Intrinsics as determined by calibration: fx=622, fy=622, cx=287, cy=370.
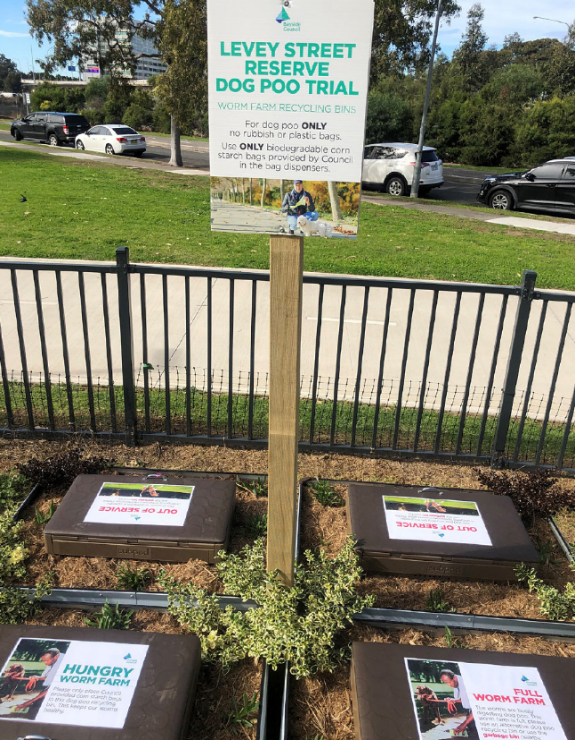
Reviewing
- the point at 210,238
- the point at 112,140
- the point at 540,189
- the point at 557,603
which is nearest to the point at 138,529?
the point at 557,603

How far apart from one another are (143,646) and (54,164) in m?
18.2

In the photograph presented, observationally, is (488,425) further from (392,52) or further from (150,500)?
(392,52)

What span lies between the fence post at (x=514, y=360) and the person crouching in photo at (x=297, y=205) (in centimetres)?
211

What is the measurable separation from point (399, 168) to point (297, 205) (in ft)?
59.0

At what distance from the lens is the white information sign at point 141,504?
3.06 m

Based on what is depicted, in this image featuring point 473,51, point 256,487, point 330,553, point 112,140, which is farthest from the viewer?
point 473,51

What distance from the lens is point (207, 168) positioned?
23.1 m

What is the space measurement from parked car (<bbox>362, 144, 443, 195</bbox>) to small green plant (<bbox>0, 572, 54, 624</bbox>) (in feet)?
59.1

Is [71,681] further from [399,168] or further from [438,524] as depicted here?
[399,168]

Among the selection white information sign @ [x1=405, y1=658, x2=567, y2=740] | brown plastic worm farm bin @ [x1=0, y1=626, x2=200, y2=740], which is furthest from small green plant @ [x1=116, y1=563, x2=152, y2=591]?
white information sign @ [x1=405, y1=658, x2=567, y2=740]

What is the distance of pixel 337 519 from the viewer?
3477 millimetres

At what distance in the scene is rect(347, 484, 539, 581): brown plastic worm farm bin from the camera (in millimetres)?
2943

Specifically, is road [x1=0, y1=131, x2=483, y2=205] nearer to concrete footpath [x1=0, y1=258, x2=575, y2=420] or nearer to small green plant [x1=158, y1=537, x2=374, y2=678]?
concrete footpath [x1=0, y1=258, x2=575, y2=420]

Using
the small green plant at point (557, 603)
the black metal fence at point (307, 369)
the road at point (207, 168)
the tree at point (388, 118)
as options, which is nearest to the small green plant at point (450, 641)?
the small green plant at point (557, 603)
